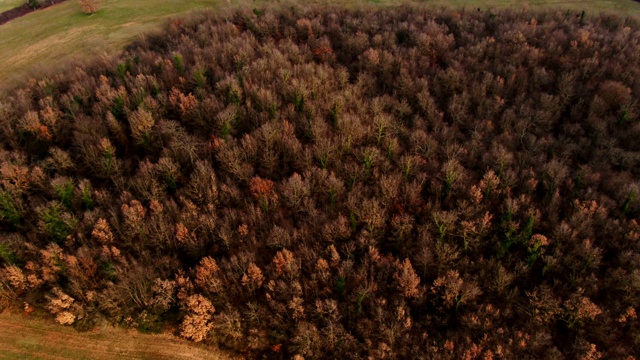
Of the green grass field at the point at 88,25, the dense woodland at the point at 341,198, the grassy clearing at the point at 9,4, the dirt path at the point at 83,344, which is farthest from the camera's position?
the grassy clearing at the point at 9,4

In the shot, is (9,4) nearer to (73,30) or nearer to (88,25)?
(73,30)

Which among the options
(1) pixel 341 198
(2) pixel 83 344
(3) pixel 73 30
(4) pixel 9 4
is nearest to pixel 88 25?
(3) pixel 73 30

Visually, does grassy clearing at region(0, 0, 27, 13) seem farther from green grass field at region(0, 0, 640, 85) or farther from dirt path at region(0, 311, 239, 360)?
dirt path at region(0, 311, 239, 360)

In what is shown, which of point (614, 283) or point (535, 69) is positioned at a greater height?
point (535, 69)

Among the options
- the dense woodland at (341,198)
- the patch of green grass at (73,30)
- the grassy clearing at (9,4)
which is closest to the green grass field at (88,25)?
the patch of green grass at (73,30)

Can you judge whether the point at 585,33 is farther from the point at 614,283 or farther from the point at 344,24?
the point at 614,283

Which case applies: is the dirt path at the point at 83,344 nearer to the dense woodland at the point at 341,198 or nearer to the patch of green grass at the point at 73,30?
the dense woodland at the point at 341,198

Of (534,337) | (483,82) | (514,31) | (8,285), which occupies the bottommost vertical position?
(534,337)

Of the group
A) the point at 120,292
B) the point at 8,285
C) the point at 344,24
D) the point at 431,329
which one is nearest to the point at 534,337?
the point at 431,329
